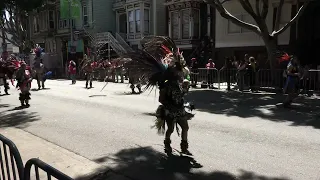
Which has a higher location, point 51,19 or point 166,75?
point 51,19

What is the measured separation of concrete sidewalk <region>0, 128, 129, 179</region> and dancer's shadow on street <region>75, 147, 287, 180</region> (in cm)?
16

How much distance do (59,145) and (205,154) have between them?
123 inches

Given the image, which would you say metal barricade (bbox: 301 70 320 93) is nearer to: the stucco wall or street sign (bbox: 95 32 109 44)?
the stucco wall

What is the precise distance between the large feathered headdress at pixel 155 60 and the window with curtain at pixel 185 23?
22.0 m

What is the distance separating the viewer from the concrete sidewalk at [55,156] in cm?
551

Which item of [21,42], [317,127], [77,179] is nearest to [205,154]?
[77,179]

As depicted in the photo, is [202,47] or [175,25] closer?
[202,47]

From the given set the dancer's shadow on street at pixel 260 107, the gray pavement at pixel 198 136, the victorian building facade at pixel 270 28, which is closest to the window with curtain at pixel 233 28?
the victorian building facade at pixel 270 28

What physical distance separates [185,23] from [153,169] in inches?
930

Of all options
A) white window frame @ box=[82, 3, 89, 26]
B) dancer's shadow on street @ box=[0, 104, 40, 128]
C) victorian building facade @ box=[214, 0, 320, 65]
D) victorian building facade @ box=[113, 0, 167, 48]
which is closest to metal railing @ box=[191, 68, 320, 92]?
victorian building facade @ box=[214, 0, 320, 65]

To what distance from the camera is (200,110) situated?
36.6ft

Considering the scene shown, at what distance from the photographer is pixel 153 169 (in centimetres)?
561

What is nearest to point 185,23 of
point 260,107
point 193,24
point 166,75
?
point 193,24

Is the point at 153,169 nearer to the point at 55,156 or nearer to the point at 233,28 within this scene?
the point at 55,156
